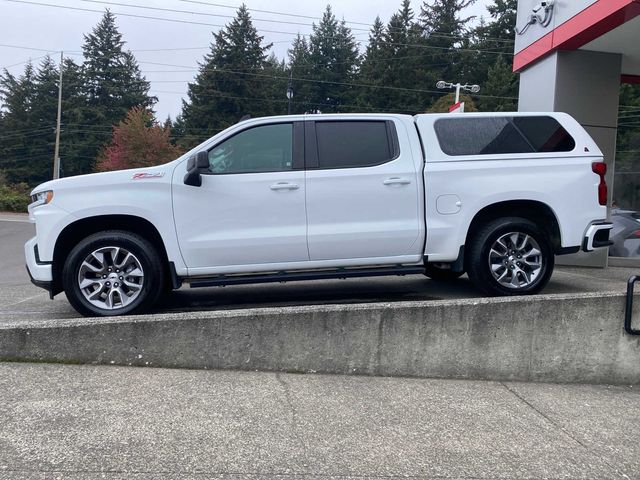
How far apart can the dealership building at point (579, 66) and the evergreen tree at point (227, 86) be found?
48.5m

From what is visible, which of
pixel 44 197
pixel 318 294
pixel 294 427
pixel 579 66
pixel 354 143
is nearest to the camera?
pixel 294 427

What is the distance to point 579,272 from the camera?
30.2ft

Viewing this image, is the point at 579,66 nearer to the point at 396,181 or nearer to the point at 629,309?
the point at 629,309

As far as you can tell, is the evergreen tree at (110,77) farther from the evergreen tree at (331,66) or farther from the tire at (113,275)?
the tire at (113,275)

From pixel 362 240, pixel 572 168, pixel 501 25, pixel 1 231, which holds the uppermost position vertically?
pixel 501 25

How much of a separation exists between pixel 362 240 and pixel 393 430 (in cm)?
204

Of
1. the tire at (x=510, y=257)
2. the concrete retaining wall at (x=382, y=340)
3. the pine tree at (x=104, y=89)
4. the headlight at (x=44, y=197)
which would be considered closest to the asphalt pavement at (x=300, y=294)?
the tire at (x=510, y=257)

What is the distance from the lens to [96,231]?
5609mm

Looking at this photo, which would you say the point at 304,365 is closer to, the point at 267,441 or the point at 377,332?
the point at 377,332

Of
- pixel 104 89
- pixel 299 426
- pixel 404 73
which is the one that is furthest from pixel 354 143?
pixel 104 89

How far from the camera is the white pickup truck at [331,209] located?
5.45 m

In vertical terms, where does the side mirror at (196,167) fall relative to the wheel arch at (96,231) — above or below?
above

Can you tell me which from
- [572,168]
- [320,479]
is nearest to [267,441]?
[320,479]

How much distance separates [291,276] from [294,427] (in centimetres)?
188
